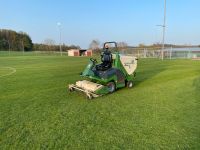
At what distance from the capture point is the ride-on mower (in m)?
6.71

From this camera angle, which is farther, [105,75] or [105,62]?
[105,62]

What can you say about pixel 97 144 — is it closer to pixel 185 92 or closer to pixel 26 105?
pixel 26 105

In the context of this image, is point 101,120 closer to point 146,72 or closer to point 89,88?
point 89,88

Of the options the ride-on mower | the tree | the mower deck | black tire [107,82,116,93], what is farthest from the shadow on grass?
the tree

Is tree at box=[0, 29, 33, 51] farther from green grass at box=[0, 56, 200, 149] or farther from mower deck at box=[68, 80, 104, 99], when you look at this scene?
green grass at box=[0, 56, 200, 149]

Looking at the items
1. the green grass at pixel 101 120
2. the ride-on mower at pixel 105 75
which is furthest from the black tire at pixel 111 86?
the green grass at pixel 101 120

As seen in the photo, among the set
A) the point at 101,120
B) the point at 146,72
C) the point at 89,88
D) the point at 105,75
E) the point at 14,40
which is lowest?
the point at 101,120

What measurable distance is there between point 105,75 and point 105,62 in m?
0.65

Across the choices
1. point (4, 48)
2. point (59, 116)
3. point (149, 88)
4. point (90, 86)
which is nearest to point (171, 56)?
point (149, 88)

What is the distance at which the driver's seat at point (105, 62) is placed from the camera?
722 centimetres

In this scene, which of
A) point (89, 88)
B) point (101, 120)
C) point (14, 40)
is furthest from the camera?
point (14, 40)

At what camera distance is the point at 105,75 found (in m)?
6.86

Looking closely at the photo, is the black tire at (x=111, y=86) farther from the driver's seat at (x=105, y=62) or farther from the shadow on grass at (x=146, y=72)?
the shadow on grass at (x=146, y=72)

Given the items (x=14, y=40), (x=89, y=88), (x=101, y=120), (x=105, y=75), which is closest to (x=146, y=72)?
(x=105, y=75)
